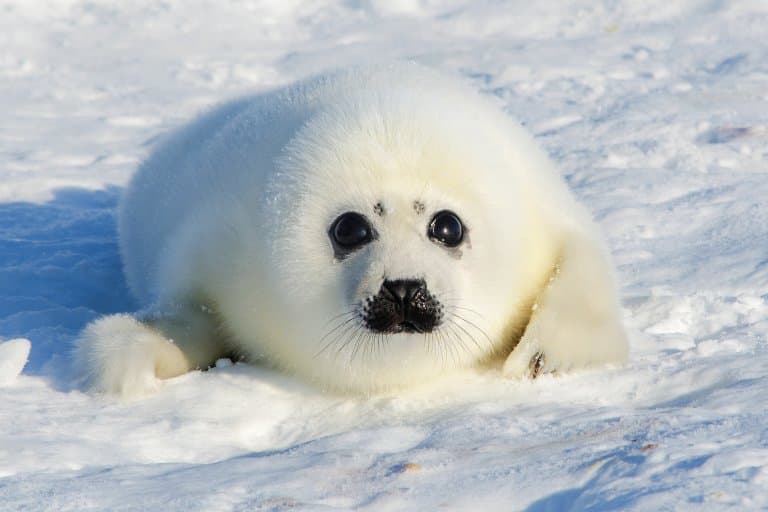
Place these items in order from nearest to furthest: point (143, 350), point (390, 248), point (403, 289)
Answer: point (403, 289) → point (390, 248) → point (143, 350)

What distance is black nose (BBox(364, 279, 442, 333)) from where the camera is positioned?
2.92m

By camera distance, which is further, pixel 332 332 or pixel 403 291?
pixel 332 332

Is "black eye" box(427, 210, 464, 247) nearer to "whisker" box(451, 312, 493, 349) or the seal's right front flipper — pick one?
"whisker" box(451, 312, 493, 349)

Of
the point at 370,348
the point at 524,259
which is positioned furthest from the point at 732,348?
the point at 370,348

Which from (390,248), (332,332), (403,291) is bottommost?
(332,332)

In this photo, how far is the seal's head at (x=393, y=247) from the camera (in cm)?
301

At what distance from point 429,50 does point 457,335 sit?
461 cm

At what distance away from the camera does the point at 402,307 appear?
2932 mm

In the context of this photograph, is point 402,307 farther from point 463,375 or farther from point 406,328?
point 463,375

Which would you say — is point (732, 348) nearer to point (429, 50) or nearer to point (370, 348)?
→ point (370, 348)

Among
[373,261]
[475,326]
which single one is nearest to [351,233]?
[373,261]

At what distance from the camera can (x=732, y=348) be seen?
3.24 meters

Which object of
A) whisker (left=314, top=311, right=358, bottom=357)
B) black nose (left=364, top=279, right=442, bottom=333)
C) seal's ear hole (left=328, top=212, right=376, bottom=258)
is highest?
seal's ear hole (left=328, top=212, right=376, bottom=258)

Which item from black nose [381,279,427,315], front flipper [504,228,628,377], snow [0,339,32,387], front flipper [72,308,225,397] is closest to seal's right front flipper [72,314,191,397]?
front flipper [72,308,225,397]
